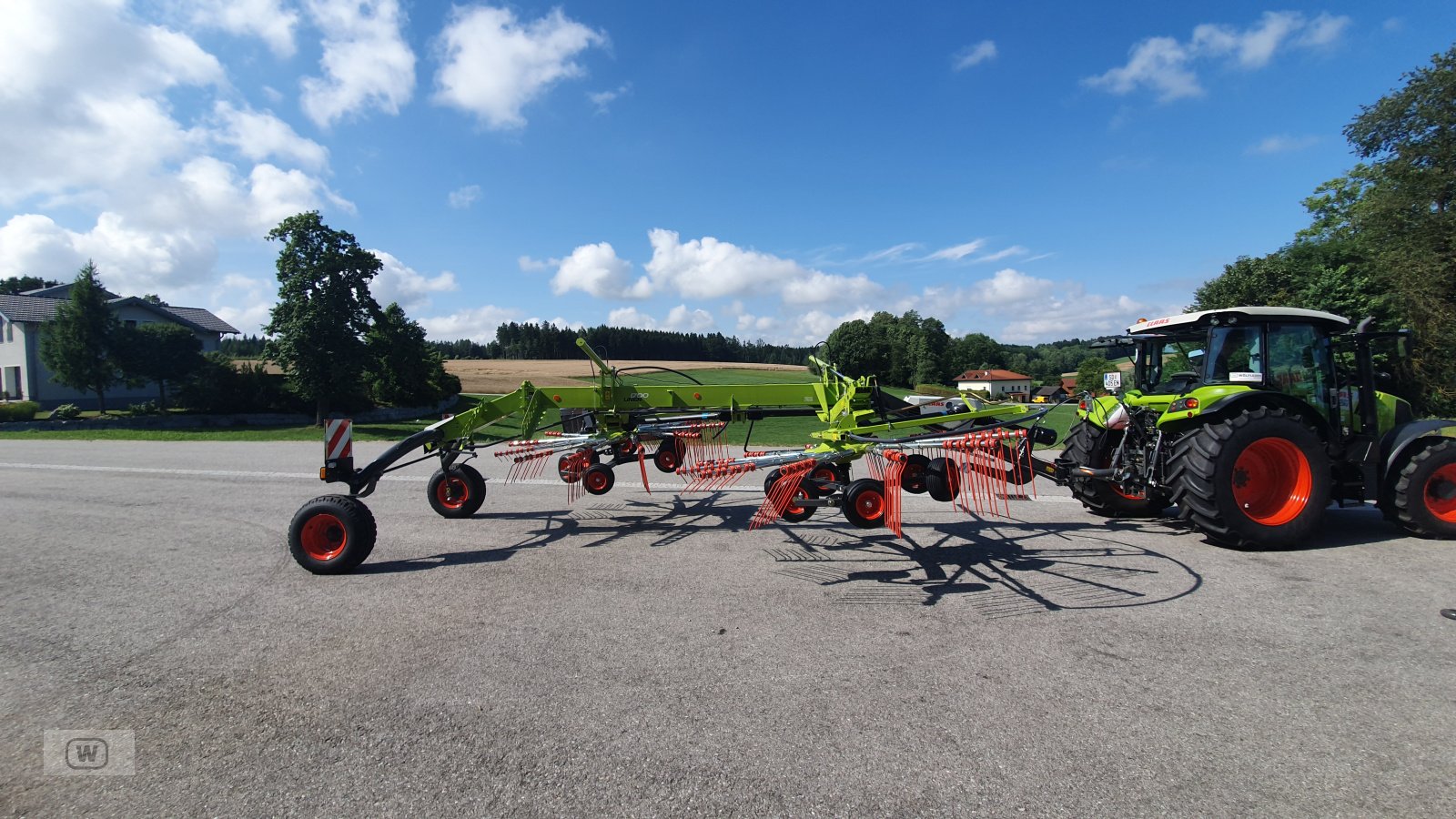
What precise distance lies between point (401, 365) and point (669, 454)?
2302 centimetres

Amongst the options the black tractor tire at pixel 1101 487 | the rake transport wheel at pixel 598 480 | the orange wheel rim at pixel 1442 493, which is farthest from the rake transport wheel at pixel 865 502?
the orange wheel rim at pixel 1442 493

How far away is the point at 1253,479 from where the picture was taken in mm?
6168

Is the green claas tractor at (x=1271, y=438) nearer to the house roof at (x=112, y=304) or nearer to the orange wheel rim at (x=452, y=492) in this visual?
the orange wheel rim at (x=452, y=492)

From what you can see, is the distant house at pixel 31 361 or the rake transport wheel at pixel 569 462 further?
the distant house at pixel 31 361

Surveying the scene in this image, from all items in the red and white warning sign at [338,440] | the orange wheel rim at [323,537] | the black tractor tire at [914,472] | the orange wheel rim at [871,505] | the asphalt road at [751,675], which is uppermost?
the red and white warning sign at [338,440]

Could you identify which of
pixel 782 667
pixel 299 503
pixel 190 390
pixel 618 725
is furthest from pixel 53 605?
pixel 190 390

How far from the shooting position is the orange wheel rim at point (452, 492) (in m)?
8.04

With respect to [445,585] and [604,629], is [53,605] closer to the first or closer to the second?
[445,585]

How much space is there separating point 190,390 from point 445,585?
31.9 metres

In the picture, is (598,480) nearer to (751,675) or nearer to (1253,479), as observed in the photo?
(751,675)

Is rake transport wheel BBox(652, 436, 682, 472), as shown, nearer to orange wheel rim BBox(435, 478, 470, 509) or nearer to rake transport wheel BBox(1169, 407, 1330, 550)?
orange wheel rim BBox(435, 478, 470, 509)

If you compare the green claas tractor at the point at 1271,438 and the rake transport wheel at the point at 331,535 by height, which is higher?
the green claas tractor at the point at 1271,438

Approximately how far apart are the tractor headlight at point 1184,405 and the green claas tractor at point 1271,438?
0.04 ft

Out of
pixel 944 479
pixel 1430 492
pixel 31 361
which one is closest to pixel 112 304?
pixel 31 361
